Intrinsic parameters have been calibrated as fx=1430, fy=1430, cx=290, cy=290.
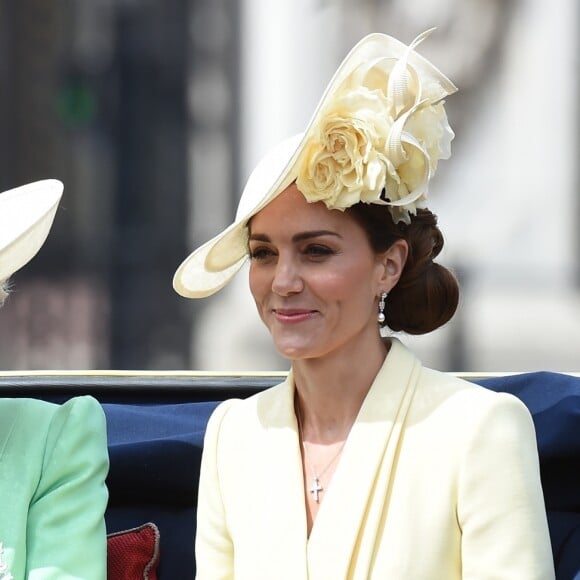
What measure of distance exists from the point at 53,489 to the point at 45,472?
0.04m

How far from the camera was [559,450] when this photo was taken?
2.79m

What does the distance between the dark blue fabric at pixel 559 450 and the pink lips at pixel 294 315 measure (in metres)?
0.63

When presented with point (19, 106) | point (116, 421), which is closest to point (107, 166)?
point (19, 106)

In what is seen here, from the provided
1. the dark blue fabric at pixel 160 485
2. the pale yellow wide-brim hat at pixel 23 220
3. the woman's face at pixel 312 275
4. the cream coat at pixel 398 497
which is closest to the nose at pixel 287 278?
the woman's face at pixel 312 275

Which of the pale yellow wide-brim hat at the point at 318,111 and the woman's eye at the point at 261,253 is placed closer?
the pale yellow wide-brim hat at the point at 318,111

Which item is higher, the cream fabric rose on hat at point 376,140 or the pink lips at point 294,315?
the cream fabric rose on hat at point 376,140

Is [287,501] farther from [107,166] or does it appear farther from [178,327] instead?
[107,166]

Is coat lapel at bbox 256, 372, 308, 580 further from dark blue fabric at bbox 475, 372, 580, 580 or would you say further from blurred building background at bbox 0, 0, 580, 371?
blurred building background at bbox 0, 0, 580, 371

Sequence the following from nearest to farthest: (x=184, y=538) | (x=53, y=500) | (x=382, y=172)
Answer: (x=382, y=172) < (x=53, y=500) < (x=184, y=538)

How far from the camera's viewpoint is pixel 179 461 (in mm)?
2959

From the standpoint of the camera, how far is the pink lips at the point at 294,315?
2465 millimetres

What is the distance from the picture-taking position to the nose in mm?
2447

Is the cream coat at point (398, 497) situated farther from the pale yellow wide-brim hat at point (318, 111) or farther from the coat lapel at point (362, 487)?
the pale yellow wide-brim hat at point (318, 111)

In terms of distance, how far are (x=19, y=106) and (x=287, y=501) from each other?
22.9 feet
